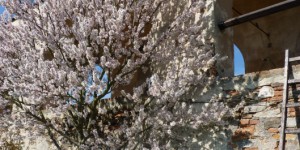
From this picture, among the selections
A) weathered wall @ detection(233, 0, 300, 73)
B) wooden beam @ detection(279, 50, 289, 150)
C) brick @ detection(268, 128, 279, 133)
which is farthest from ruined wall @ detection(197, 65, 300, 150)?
Result: weathered wall @ detection(233, 0, 300, 73)

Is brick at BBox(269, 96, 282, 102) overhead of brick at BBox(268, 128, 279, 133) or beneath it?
overhead

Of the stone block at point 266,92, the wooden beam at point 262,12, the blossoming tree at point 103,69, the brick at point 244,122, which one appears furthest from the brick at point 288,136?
the wooden beam at point 262,12

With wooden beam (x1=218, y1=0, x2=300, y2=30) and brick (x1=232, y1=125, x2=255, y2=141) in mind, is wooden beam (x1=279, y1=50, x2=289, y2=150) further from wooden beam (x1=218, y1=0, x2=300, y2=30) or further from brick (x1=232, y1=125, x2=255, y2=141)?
wooden beam (x1=218, y1=0, x2=300, y2=30)

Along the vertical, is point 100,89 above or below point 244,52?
below

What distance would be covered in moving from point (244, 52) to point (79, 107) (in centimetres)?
469

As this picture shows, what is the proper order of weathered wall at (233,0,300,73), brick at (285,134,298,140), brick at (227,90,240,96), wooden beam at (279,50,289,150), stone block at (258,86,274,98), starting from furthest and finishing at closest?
1. weathered wall at (233,0,300,73)
2. brick at (227,90,240,96)
3. stone block at (258,86,274,98)
4. brick at (285,134,298,140)
5. wooden beam at (279,50,289,150)

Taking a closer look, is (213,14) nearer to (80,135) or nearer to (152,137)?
(152,137)

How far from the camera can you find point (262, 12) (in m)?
4.06

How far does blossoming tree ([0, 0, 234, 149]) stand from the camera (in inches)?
148

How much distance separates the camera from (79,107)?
4.07 meters

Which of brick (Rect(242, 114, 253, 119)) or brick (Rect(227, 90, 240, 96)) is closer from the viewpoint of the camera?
brick (Rect(242, 114, 253, 119))

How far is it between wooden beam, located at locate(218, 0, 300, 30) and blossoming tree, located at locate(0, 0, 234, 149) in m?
0.31

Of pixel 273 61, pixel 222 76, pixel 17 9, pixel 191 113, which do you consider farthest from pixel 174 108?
pixel 273 61

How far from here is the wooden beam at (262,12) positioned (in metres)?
3.89
